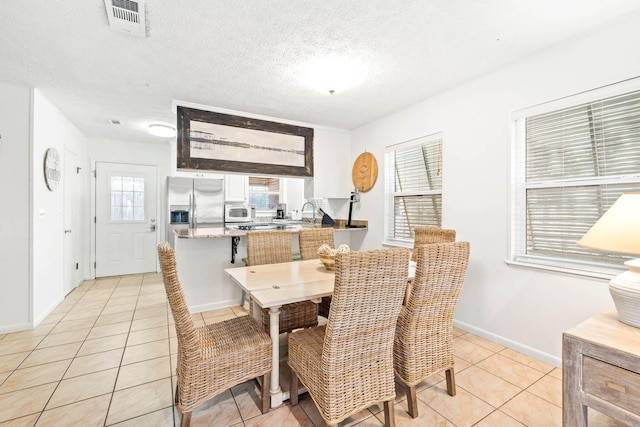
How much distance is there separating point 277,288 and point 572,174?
2.37 m

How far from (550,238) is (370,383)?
6.34 feet

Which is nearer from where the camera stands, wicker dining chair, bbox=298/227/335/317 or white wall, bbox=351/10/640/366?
white wall, bbox=351/10/640/366

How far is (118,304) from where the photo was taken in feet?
11.8

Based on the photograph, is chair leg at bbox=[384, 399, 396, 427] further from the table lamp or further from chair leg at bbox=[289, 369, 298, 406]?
the table lamp

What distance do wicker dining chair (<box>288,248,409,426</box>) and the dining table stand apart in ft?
0.90

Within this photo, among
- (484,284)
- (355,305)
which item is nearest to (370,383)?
(355,305)

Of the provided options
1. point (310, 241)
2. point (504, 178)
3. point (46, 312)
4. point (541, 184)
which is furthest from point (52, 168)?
point (541, 184)

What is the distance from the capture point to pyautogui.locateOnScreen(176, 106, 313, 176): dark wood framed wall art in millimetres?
3275

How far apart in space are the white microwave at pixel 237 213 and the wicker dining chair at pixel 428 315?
158 inches

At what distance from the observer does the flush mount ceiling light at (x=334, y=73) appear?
238 centimetres

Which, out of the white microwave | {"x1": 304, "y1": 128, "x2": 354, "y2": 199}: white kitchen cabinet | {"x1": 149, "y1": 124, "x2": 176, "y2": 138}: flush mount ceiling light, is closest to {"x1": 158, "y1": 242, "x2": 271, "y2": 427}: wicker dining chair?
{"x1": 304, "y1": 128, "x2": 354, "y2": 199}: white kitchen cabinet

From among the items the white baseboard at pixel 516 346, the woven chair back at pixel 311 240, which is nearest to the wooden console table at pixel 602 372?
the white baseboard at pixel 516 346

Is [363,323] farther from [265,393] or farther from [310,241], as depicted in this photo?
[310,241]

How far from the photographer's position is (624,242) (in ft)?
3.92
